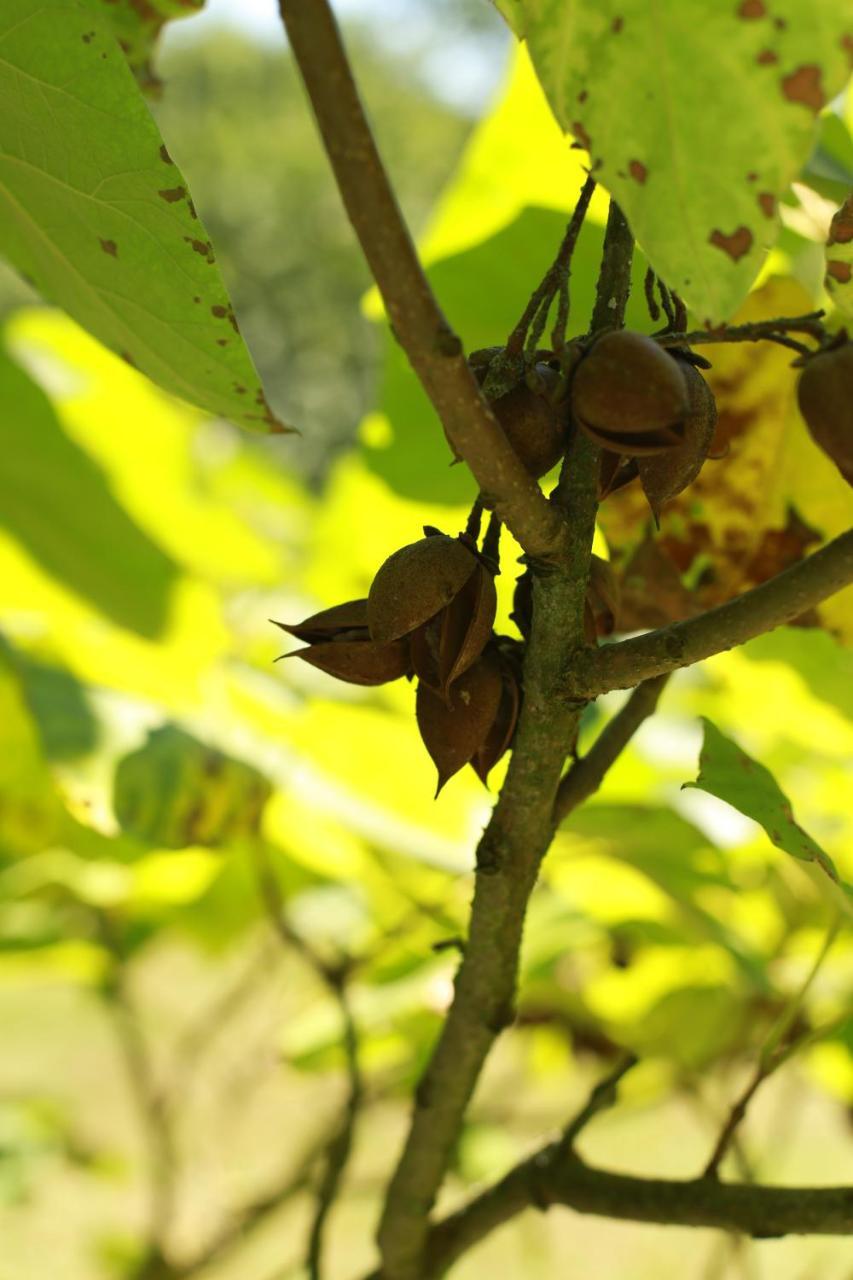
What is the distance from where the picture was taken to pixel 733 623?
347 millimetres

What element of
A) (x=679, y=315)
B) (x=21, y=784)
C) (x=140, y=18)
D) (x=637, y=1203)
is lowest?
(x=637, y=1203)

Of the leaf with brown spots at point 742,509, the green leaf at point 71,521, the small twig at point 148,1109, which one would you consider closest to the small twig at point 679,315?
the leaf with brown spots at point 742,509

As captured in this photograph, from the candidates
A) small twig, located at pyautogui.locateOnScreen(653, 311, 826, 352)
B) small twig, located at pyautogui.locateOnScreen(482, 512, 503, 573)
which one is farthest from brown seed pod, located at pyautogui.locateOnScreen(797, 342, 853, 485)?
small twig, located at pyautogui.locateOnScreen(482, 512, 503, 573)

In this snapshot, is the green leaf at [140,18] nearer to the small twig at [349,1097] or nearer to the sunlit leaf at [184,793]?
the sunlit leaf at [184,793]

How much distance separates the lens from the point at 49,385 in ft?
4.80

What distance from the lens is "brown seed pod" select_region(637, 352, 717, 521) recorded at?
375 mm

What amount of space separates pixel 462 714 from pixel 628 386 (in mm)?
127

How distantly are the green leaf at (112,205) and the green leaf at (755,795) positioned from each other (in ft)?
0.68

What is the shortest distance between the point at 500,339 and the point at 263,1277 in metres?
1.21

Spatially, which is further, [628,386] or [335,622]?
[335,622]

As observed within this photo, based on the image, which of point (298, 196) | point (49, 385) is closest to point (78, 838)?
point (49, 385)

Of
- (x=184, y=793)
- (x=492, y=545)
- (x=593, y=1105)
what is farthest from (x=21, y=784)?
(x=492, y=545)

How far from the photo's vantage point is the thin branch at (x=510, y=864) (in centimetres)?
39

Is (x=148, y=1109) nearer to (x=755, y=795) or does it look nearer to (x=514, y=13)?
(x=755, y=795)
